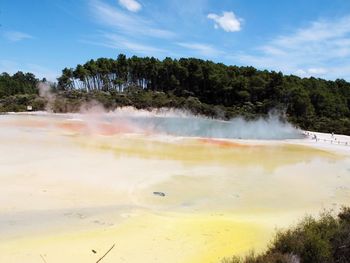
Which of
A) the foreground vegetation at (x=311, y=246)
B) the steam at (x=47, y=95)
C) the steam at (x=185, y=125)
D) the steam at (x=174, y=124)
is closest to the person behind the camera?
the foreground vegetation at (x=311, y=246)

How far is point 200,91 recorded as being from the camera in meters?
73.9

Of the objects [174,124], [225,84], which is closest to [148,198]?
[174,124]

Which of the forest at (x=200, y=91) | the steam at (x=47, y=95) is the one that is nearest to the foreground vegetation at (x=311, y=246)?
the forest at (x=200, y=91)

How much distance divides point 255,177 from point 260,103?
147 feet

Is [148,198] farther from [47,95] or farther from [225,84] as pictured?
[47,95]

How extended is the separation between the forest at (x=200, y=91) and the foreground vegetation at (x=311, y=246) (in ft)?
135

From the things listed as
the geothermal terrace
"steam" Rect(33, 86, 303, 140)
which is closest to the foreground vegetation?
the geothermal terrace

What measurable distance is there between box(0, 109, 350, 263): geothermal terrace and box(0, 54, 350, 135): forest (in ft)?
103

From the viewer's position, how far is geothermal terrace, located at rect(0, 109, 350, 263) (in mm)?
9359

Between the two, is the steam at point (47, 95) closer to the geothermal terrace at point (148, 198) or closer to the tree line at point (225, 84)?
the tree line at point (225, 84)

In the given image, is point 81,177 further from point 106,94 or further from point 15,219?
point 106,94

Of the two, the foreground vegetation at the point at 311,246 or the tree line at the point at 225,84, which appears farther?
the tree line at the point at 225,84

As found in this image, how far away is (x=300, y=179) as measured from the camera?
61.5 feet

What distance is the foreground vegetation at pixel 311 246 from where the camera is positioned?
7.95 meters
